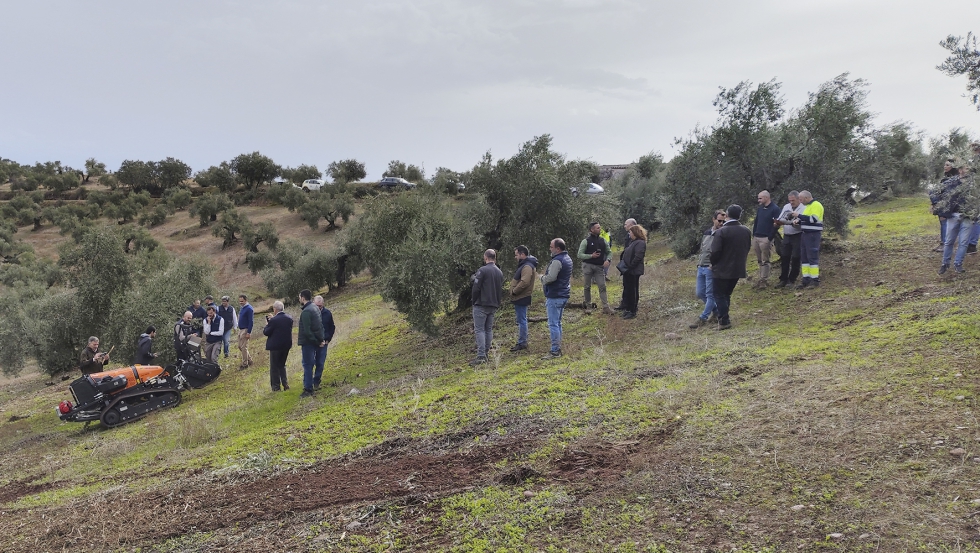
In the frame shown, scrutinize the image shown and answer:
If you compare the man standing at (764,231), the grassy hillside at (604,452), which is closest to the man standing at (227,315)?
the grassy hillside at (604,452)

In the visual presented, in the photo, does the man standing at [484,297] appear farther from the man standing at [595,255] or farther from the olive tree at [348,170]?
the olive tree at [348,170]

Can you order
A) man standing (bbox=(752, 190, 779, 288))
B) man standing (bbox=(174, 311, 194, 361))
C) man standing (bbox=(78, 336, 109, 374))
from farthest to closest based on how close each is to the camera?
1. man standing (bbox=(174, 311, 194, 361))
2. man standing (bbox=(78, 336, 109, 374))
3. man standing (bbox=(752, 190, 779, 288))

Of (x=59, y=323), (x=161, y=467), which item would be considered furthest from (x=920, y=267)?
(x=59, y=323)

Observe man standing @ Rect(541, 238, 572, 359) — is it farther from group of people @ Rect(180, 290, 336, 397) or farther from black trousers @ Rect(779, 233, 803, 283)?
black trousers @ Rect(779, 233, 803, 283)

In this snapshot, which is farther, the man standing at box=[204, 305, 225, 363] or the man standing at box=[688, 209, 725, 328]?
the man standing at box=[204, 305, 225, 363]

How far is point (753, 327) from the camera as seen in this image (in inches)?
392

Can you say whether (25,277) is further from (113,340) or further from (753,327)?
(753,327)

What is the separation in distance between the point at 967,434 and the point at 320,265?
3821cm

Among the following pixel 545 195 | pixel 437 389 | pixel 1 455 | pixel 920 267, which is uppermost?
pixel 545 195

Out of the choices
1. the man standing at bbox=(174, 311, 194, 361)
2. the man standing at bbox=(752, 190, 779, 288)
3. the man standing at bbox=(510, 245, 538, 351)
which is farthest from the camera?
the man standing at bbox=(174, 311, 194, 361)

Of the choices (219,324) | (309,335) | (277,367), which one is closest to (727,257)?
(309,335)

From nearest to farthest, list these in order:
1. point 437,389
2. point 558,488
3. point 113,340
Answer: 1. point 558,488
2. point 437,389
3. point 113,340

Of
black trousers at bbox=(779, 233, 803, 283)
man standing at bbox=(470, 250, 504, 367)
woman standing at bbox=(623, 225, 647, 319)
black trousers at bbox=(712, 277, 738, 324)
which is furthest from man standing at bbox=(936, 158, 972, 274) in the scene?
man standing at bbox=(470, 250, 504, 367)

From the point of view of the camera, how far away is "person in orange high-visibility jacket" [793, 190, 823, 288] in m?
11.2
